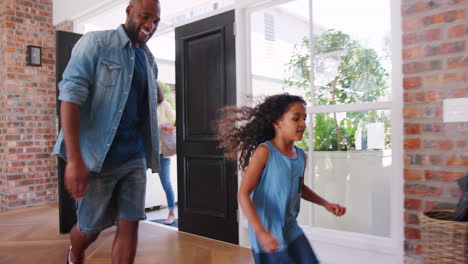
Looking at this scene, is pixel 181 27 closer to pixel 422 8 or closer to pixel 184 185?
pixel 184 185

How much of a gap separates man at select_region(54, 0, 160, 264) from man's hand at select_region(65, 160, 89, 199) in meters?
0.14

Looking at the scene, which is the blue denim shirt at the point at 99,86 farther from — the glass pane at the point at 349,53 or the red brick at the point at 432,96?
the red brick at the point at 432,96

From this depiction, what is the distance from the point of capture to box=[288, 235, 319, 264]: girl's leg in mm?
1524

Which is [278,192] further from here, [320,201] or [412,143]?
[412,143]

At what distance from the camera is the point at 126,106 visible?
177 cm

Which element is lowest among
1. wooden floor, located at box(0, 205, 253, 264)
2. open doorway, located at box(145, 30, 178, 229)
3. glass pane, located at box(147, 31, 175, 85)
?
wooden floor, located at box(0, 205, 253, 264)

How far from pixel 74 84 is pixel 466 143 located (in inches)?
74.1

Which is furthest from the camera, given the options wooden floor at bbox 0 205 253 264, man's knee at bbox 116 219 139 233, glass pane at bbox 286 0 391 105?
wooden floor at bbox 0 205 253 264

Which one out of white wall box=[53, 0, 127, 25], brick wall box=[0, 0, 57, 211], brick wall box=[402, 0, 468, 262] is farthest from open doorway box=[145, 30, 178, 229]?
brick wall box=[402, 0, 468, 262]

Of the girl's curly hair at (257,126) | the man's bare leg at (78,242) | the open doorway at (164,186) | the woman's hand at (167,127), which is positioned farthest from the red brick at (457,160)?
the woman's hand at (167,127)

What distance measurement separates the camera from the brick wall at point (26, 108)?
468 cm

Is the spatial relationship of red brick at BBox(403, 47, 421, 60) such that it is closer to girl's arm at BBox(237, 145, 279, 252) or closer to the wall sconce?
girl's arm at BBox(237, 145, 279, 252)

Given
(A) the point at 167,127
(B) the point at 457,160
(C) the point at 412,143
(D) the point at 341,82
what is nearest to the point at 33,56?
(A) the point at 167,127

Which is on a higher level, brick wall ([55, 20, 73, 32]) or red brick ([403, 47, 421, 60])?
brick wall ([55, 20, 73, 32])
